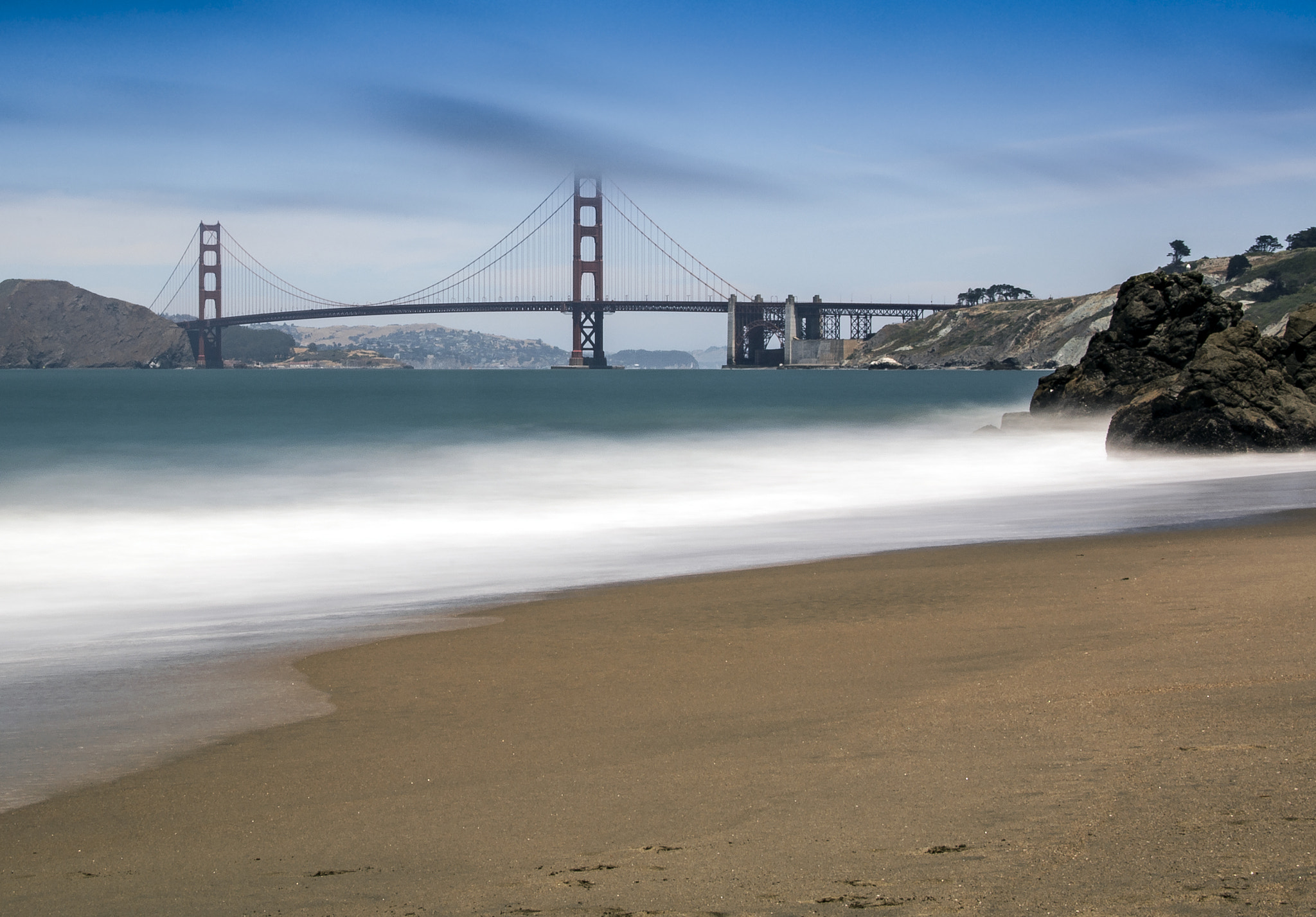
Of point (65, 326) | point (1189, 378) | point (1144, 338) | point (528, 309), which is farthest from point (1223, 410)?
point (65, 326)

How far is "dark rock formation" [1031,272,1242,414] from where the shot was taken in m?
22.2

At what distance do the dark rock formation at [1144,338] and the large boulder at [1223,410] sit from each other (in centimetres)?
555

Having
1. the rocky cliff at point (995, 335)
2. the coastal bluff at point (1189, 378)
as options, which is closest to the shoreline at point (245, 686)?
the coastal bluff at point (1189, 378)

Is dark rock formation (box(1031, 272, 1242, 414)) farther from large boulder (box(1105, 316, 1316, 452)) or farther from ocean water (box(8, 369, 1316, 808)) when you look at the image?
large boulder (box(1105, 316, 1316, 452))

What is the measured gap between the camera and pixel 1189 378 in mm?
16109

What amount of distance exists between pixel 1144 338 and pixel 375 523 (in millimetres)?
17933

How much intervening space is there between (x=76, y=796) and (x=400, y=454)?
20123 millimetres

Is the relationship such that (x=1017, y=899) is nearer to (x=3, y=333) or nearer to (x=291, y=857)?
(x=291, y=857)

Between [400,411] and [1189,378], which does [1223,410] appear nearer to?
[1189,378]

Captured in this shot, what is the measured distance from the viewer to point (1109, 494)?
38.1 feet

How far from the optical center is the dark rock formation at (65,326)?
475ft

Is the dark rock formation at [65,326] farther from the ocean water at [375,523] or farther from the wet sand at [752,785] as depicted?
the wet sand at [752,785]

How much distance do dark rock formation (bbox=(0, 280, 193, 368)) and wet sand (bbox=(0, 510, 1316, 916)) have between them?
152846mm

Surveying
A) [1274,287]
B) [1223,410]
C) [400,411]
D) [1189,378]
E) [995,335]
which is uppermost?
[1274,287]
